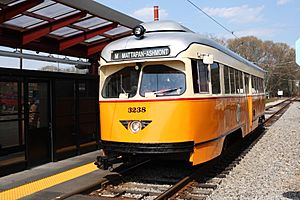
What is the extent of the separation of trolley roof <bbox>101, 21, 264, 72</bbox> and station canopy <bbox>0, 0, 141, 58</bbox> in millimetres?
1509

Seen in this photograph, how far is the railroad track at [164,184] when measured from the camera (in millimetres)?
6941

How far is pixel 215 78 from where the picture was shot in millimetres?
8227

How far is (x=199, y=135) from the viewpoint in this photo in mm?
7336

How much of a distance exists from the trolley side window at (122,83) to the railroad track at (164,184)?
69.9 inches

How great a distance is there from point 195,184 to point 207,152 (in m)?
0.69

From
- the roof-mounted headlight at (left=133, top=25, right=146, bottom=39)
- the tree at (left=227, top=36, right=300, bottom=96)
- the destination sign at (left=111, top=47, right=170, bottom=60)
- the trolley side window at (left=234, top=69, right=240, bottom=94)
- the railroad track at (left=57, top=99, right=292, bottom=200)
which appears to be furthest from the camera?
the tree at (left=227, top=36, right=300, bottom=96)

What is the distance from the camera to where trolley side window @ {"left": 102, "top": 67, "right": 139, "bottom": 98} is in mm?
7633

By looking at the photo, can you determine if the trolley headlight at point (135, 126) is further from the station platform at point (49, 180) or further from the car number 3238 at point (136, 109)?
the station platform at point (49, 180)

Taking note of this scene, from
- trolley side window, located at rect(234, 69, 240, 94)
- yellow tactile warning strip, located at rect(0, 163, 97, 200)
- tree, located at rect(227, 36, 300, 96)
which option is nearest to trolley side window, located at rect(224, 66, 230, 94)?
trolley side window, located at rect(234, 69, 240, 94)

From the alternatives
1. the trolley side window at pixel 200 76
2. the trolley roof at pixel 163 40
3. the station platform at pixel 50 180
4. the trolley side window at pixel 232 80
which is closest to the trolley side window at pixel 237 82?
the trolley side window at pixel 232 80

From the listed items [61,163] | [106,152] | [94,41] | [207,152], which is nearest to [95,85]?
[94,41]

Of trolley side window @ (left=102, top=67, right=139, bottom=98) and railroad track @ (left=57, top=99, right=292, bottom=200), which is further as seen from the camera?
trolley side window @ (left=102, top=67, right=139, bottom=98)

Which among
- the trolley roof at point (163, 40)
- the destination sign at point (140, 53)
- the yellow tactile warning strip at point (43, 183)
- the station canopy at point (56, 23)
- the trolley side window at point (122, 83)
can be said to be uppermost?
the station canopy at point (56, 23)

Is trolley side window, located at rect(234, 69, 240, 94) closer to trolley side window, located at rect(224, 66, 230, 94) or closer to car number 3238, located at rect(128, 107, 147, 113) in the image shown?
trolley side window, located at rect(224, 66, 230, 94)
